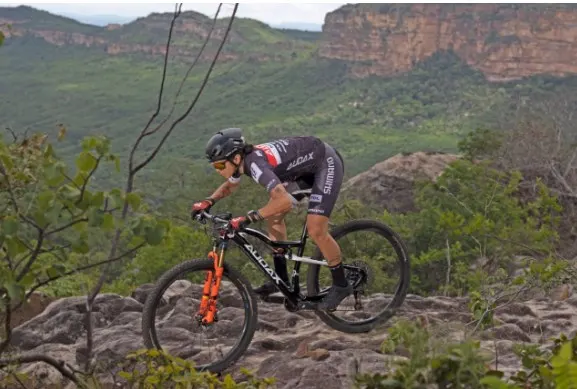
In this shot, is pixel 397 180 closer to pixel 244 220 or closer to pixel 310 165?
pixel 310 165

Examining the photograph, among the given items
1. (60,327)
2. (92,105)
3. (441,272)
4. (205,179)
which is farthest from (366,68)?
(60,327)

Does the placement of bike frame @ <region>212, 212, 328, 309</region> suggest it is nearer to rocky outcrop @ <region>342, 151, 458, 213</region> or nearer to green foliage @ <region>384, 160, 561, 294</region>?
green foliage @ <region>384, 160, 561, 294</region>

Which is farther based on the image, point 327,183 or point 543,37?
point 543,37

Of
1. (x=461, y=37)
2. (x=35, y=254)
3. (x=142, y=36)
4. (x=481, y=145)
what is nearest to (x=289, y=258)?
(x=35, y=254)

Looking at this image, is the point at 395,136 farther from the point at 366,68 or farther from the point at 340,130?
A: the point at 366,68

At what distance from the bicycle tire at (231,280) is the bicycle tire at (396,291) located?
0.70 meters

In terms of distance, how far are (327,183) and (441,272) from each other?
32.7 ft

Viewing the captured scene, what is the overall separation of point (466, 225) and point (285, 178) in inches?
347

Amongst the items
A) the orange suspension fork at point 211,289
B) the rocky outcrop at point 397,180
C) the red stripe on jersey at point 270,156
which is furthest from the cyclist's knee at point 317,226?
the rocky outcrop at point 397,180

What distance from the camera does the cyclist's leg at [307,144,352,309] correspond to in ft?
18.6

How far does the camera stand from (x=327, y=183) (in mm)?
5777

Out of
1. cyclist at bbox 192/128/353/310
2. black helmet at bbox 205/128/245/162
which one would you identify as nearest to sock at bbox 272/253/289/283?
cyclist at bbox 192/128/353/310

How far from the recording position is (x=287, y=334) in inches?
249

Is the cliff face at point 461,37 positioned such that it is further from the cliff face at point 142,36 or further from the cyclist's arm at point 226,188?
the cyclist's arm at point 226,188
